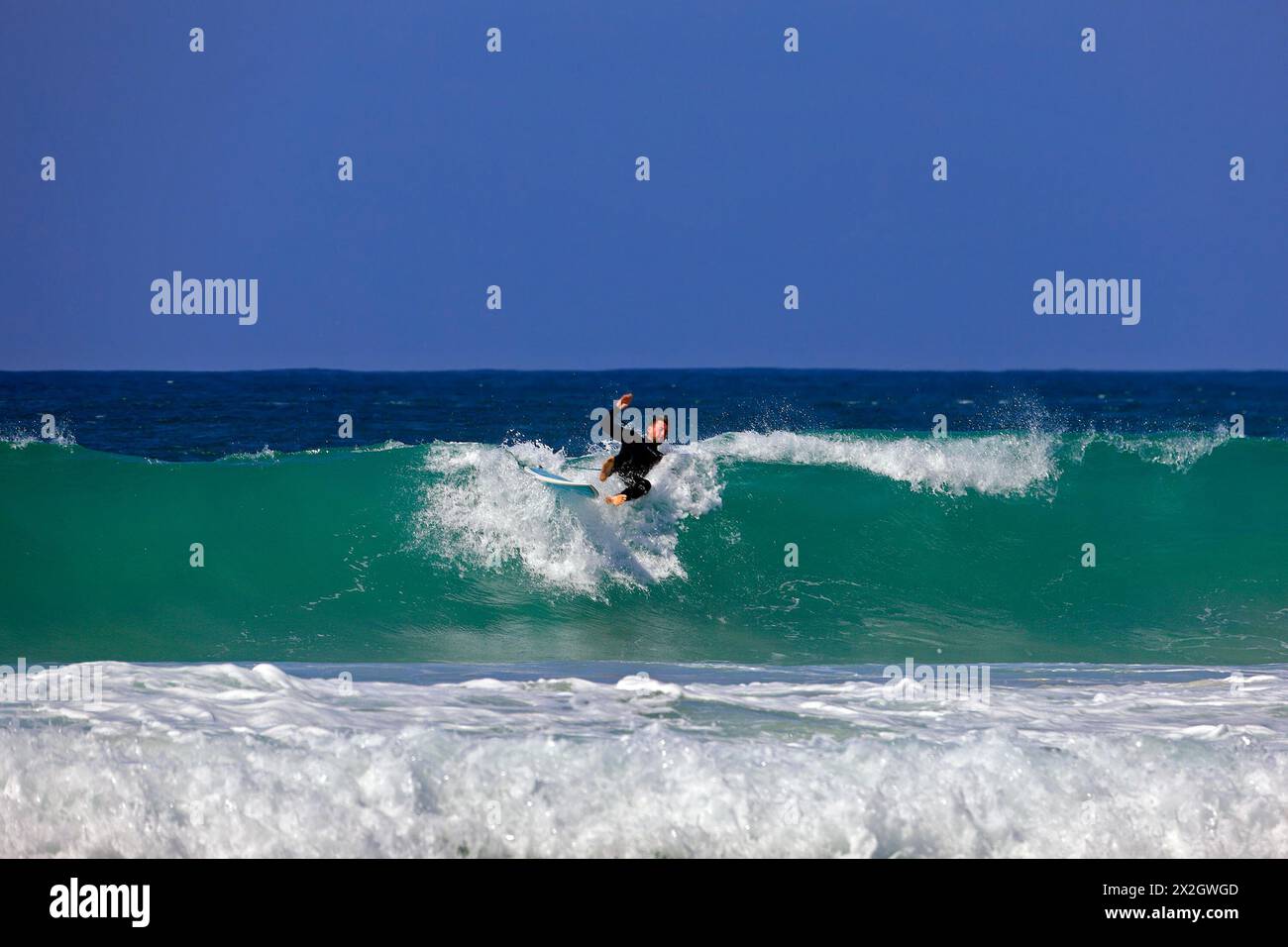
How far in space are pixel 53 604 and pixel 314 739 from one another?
6160 mm

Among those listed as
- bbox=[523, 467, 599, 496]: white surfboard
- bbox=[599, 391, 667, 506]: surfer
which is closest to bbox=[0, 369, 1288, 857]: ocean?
bbox=[523, 467, 599, 496]: white surfboard

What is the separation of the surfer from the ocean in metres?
0.33

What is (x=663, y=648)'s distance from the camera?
1065 centimetres

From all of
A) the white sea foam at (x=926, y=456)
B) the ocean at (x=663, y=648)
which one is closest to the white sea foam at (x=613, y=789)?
the ocean at (x=663, y=648)

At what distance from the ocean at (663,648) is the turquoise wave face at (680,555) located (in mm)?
48

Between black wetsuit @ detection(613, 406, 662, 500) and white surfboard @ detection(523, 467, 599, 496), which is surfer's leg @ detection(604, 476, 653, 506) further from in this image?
white surfboard @ detection(523, 467, 599, 496)

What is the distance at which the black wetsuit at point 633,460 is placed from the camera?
41.4 feet

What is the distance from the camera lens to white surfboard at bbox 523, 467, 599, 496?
1254cm

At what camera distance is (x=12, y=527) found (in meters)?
13.3

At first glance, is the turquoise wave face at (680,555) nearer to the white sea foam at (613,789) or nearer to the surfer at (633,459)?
the surfer at (633,459)
